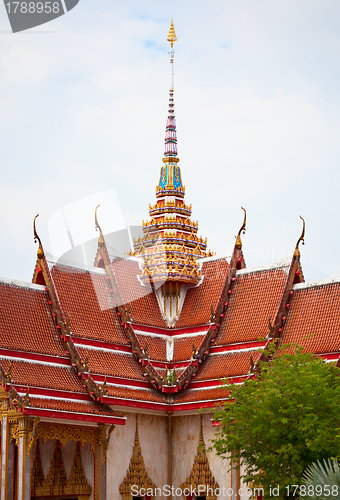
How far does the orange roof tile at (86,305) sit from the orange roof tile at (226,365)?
8.68 ft

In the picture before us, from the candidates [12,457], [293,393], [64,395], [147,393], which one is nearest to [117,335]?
[147,393]

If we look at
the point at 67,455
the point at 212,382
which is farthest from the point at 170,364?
the point at 67,455

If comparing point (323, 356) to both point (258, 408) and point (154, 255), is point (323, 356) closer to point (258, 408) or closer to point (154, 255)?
point (258, 408)

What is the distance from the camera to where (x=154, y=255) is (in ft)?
108

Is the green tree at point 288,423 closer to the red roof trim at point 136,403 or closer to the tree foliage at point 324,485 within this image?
the tree foliage at point 324,485

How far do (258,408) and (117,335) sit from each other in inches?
329

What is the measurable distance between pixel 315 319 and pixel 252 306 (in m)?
2.59

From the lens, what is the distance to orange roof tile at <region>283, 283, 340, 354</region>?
90.3ft

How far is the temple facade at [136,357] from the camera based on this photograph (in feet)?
84.8

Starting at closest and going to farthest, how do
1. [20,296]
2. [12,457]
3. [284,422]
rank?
[284,422], [12,457], [20,296]

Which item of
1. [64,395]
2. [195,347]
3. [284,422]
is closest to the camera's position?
[284,422]

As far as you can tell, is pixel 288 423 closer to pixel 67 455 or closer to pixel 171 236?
pixel 67 455

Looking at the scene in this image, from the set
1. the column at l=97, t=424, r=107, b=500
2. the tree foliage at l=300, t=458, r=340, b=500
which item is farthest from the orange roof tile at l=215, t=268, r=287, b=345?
the tree foliage at l=300, t=458, r=340, b=500

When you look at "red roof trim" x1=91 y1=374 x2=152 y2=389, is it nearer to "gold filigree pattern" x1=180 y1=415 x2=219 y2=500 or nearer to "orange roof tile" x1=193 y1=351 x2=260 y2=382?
"orange roof tile" x1=193 y1=351 x2=260 y2=382
